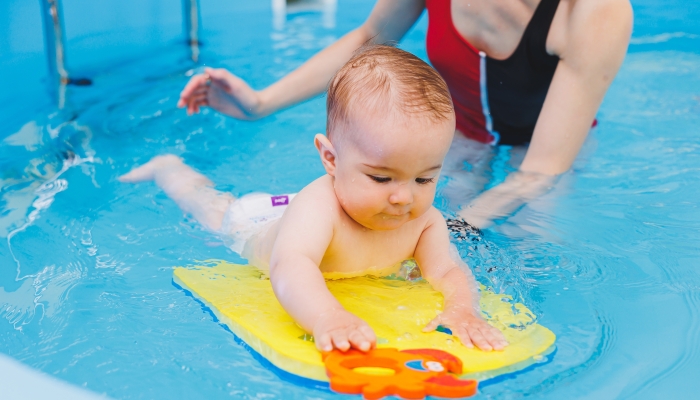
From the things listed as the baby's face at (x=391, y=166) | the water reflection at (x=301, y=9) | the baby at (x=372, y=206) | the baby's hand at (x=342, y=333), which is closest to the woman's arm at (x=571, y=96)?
the baby at (x=372, y=206)

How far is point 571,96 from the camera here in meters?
2.28

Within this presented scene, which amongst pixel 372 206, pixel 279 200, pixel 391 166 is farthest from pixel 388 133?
pixel 279 200

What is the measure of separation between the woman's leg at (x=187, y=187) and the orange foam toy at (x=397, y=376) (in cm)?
103

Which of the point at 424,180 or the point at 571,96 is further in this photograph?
the point at 571,96

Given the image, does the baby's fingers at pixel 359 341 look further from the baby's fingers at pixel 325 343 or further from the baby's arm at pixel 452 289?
the baby's arm at pixel 452 289

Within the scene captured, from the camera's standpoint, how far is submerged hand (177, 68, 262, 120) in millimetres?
2516

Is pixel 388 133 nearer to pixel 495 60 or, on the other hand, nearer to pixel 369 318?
pixel 369 318

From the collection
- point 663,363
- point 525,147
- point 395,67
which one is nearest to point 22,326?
point 395,67

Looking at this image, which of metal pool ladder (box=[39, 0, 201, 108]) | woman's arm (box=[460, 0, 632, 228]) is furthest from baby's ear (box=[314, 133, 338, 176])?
metal pool ladder (box=[39, 0, 201, 108])

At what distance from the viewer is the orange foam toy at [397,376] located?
134 centimetres

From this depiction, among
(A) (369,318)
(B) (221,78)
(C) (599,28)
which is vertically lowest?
(A) (369,318)

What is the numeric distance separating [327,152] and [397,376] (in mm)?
611

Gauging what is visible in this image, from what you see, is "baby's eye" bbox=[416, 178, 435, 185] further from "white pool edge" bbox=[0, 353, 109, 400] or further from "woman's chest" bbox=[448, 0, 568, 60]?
"woman's chest" bbox=[448, 0, 568, 60]

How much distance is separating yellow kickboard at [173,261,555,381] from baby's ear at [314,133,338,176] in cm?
29
